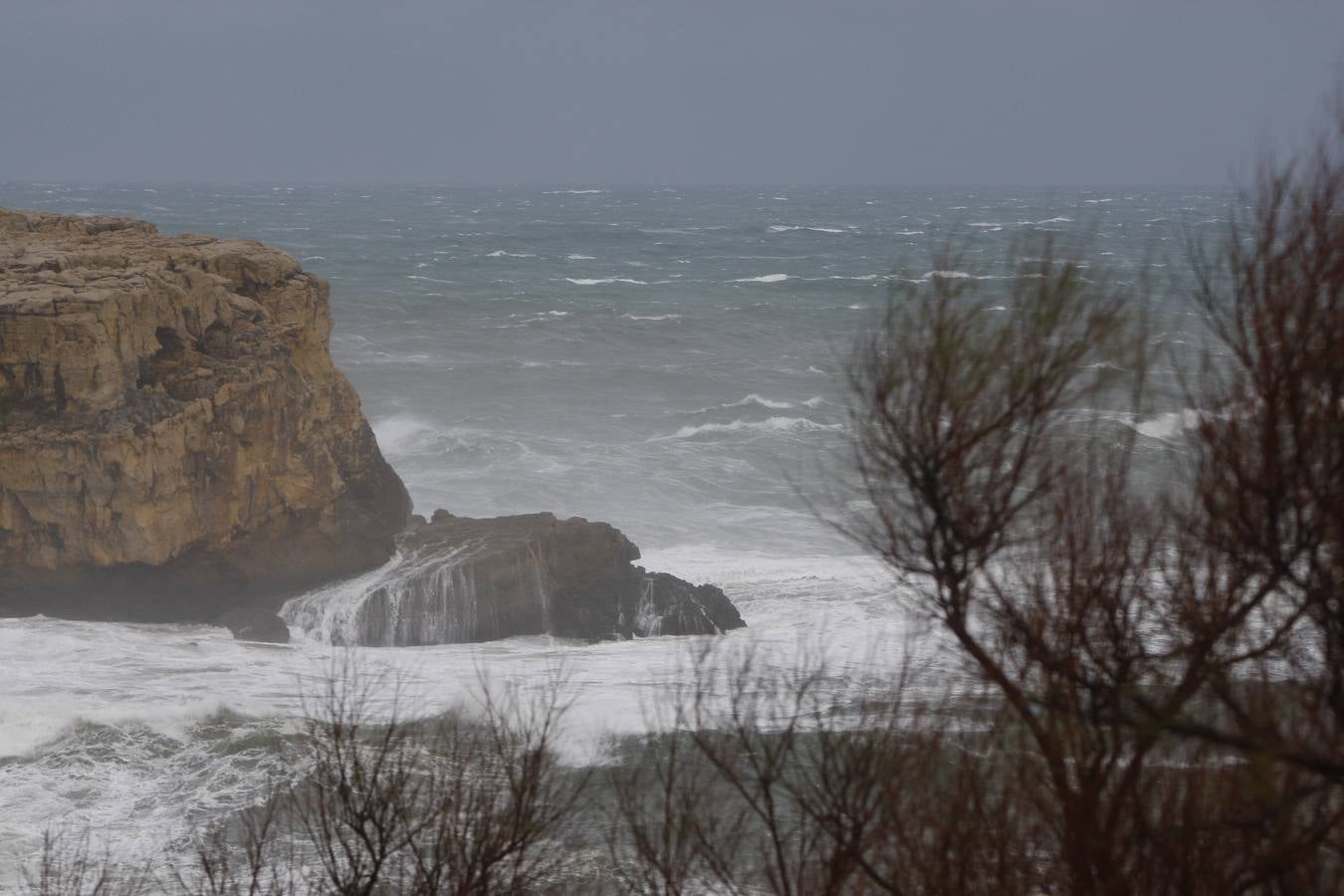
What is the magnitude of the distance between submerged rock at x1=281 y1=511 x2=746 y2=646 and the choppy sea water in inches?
24.9

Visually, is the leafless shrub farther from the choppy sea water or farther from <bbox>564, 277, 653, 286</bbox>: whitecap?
<bbox>564, 277, 653, 286</bbox>: whitecap

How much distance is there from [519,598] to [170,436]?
20.0 ft

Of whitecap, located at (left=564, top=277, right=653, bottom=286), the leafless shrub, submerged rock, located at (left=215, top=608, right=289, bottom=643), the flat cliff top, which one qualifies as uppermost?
the flat cliff top

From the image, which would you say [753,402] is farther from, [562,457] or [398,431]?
[398,431]

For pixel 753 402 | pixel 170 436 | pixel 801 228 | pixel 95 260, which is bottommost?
pixel 753 402

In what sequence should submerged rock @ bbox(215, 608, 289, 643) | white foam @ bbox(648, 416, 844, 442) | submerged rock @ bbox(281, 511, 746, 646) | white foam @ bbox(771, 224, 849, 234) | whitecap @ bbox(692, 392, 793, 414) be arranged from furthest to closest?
1. white foam @ bbox(771, 224, 849, 234)
2. whitecap @ bbox(692, 392, 793, 414)
3. white foam @ bbox(648, 416, 844, 442)
4. submerged rock @ bbox(281, 511, 746, 646)
5. submerged rock @ bbox(215, 608, 289, 643)

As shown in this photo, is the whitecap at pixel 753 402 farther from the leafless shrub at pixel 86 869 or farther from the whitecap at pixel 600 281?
the leafless shrub at pixel 86 869

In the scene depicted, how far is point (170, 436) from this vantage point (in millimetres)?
19656

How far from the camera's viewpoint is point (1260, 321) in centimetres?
671

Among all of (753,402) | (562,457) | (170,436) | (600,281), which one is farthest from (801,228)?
(170,436)

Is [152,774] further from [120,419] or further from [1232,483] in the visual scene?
[1232,483]

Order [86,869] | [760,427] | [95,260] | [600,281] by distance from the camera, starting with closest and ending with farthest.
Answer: [86,869]
[95,260]
[760,427]
[600,281]

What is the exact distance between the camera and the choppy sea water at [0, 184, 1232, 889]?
1528 centimetres

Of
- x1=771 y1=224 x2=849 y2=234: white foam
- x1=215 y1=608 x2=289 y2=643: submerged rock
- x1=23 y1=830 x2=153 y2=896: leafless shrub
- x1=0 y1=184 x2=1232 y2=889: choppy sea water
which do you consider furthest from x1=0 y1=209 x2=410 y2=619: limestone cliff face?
x1=771 y1=224 x2=849 y2=234: white foam
